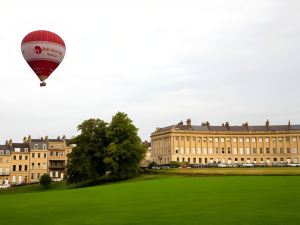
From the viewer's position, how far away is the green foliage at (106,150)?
75.5 metres

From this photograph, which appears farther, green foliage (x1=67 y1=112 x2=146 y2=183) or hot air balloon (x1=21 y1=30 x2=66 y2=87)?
green foliage (x1=67 y1=112 x2=146 y2=183)

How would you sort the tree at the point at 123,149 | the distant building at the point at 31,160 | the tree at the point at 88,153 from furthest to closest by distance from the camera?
1. the distant building at the point at 31,160
2. the tree at the point at 88,153
3. the tree at the point at 123,149

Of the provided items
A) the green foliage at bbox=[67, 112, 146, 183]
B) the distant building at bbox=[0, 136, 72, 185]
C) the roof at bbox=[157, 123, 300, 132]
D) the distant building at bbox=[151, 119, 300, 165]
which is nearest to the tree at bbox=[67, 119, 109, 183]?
the green foliage at bbox=[67, 112, 146, 183]

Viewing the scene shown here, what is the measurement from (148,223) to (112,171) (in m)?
57.5

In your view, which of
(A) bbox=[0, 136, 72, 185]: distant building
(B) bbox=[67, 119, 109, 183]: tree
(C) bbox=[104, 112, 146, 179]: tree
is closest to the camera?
(C) bbox=[104, 112, 146, 179]: tree

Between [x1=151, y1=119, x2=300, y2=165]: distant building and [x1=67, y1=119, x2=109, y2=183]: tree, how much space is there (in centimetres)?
6211

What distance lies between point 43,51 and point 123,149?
38.9 m

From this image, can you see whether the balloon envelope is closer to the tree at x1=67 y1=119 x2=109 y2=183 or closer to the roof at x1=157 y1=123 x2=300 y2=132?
the tree at x1=67 y1=119 x2=109 y2=183

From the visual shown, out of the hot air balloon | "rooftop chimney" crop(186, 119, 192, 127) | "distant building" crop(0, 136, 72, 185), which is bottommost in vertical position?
"distant building" crop(0, 136, 72, 185)

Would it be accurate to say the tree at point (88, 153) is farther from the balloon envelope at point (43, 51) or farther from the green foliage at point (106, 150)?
the balloon envelope at point (43, 51)

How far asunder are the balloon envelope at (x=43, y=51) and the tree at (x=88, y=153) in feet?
122

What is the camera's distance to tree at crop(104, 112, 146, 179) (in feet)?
247

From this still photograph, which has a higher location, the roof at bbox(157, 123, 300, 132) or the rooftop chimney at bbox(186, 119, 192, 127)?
the rooftop chimney at bbox(186, 119, 192, 127)

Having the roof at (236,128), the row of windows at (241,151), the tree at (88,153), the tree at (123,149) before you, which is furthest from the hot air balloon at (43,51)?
the roof at (236,128)
